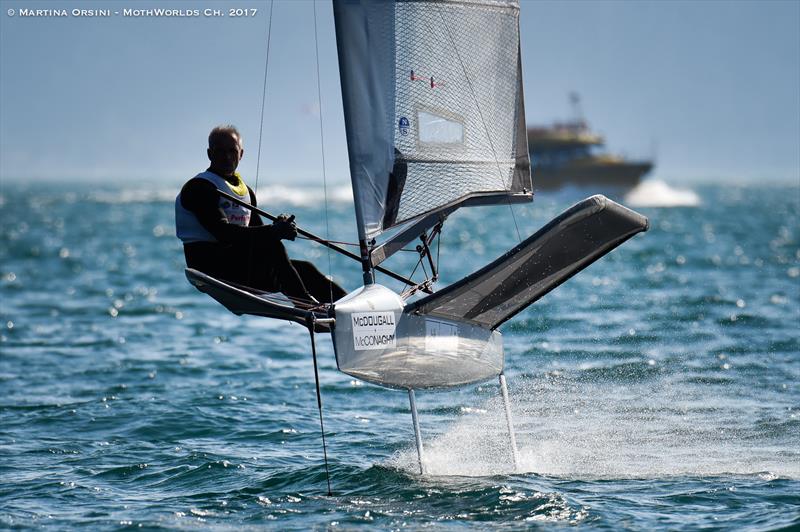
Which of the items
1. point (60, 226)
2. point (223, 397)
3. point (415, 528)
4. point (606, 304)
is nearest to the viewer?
point (415, 528)

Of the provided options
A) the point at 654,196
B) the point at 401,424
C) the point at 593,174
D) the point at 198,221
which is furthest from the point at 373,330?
the point at 593,174

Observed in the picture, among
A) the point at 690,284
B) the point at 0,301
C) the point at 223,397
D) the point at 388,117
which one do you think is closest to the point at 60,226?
the point at 0,301

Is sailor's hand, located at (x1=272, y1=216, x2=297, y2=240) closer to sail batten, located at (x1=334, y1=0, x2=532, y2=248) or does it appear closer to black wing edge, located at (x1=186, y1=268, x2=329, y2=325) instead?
black wing edge, located at (x1=186, y1=268, x2=329, y2=325)

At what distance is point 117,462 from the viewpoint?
7.53 m

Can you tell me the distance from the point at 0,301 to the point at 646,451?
12.8 m

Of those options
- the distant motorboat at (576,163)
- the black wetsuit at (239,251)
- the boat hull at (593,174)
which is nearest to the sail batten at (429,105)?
the black wetsuit at (239,251)

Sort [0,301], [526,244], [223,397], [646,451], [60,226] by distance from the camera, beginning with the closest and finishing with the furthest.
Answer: [526,244]
[646,451]
[223,397]
[0,301]
[60,226]

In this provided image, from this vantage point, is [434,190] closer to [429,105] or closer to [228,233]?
[429,105]

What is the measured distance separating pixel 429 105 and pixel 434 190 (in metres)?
0.56

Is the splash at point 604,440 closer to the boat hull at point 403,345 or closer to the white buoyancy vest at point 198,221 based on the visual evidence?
the boat hull at point 403,345

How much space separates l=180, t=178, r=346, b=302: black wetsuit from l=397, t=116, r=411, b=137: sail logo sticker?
1.02 metres

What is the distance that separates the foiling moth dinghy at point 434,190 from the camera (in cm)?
622

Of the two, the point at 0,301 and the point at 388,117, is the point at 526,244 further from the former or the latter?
the point at 0,301

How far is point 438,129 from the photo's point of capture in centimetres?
714
